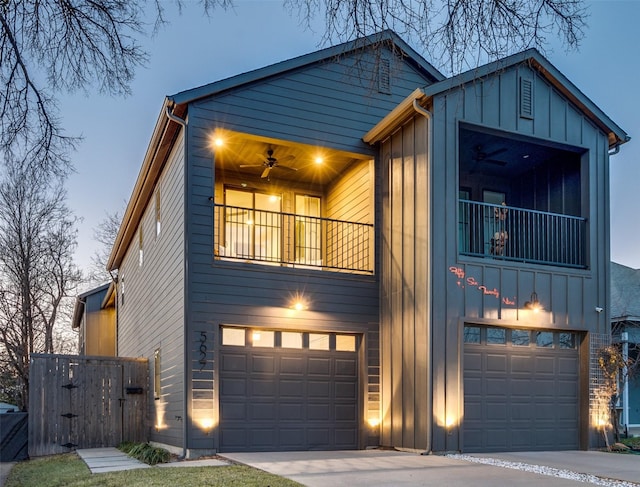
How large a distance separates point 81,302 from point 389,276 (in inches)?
577

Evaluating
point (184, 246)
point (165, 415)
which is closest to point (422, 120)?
point (184, 246)

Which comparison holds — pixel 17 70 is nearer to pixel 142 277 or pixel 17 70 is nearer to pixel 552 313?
pixel 552 313

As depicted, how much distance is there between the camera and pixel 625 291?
59.0ft

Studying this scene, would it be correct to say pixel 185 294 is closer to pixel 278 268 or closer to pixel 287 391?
pixel 278 268

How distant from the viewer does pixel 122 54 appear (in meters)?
5.18

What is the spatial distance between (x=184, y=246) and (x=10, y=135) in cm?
526

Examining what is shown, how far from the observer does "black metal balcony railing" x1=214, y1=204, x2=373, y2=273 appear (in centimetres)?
1156

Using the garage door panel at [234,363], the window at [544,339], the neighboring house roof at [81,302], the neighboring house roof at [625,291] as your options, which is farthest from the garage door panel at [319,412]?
the neighboring house roof at [81,302]

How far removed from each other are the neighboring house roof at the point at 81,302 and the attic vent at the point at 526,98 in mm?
14480

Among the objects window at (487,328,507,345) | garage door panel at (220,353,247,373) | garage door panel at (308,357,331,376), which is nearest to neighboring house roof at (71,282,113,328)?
garage door panel at (220,353,247,373)

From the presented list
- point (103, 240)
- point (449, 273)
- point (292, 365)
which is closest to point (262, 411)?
point (292, 365)

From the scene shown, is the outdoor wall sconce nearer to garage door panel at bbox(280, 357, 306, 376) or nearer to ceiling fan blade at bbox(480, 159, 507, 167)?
ceiling fan blade at bbox(480, 159, 507, 167)

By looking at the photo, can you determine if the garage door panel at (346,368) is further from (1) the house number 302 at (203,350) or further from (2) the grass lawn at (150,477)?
(2) the grass lawn at (150,477)

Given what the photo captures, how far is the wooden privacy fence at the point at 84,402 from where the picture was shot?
474 inches
